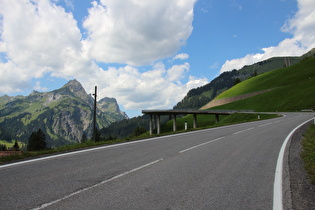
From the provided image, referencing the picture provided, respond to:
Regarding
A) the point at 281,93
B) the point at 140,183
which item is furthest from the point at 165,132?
the point at 140,183

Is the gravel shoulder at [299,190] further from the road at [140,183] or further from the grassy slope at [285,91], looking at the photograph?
the grassy slope at [285,91]

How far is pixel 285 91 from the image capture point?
77.2 meters

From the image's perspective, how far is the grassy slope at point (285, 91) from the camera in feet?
210

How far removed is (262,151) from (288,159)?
153 centimetres

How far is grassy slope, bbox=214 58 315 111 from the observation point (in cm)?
6400

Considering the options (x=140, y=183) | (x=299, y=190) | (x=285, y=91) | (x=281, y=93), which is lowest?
(x=299, y=190)

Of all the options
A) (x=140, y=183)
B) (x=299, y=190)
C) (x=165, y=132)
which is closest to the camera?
(x=299, y=190)

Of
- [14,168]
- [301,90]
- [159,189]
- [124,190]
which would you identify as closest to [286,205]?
[159,189]

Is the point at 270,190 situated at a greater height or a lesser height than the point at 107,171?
lesser

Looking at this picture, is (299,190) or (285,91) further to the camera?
(285,91)

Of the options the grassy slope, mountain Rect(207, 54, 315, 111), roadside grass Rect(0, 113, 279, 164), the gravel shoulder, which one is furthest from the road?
the grassy slope

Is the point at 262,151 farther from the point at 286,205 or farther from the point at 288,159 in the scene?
the point at 286,205

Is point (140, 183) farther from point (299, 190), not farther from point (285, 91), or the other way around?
point (285, 91)

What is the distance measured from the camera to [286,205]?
393 cm
